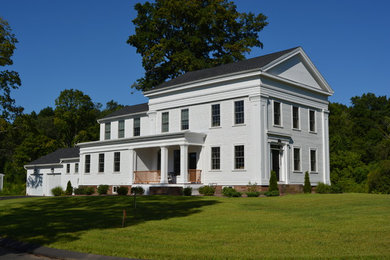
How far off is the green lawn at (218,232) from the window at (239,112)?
1208cm

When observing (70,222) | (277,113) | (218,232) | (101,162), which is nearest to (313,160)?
(277,113)

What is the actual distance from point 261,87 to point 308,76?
6837 millimetres

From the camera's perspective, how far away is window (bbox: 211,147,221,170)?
31.0 m

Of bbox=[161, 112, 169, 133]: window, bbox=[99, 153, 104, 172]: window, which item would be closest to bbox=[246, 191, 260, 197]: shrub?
bbox=[161, 112, 169, 133]: window

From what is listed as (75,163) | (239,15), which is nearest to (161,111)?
(75,163)

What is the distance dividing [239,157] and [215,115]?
3868 mm

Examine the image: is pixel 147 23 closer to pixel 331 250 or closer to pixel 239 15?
pixel 239 15

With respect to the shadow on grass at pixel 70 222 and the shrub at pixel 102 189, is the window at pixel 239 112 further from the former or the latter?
the shrub at pixel 102 189

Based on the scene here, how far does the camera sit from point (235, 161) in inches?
1182

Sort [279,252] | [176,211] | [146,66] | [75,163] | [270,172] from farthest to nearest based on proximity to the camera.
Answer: [146,66], [75,163], [270,172], [176,211], [279,252]

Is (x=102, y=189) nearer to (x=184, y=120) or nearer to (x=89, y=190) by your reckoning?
(x=89, y=190)

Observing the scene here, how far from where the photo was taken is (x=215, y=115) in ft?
104

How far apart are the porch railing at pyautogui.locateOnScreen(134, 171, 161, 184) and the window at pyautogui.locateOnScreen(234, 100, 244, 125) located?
304 inches

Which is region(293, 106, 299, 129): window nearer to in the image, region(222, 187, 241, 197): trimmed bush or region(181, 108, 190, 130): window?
region(181, 108, 190, 130): window
